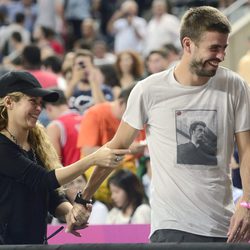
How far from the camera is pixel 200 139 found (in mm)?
6363

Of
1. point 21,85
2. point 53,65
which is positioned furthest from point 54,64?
point 21,85

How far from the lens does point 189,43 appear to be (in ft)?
21.0

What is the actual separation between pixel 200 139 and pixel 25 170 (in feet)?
3.17

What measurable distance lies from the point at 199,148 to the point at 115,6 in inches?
648

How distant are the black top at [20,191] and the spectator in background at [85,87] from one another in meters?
5.60

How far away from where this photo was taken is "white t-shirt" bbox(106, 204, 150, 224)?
9.72 m

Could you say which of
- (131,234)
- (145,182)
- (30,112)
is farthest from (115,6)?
(30,112)

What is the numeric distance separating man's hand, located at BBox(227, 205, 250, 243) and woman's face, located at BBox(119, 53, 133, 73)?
7.00 metres

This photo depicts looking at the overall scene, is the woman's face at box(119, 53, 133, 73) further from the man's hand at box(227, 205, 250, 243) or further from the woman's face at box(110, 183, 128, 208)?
the man's hand at box(227, 205, 250, 243)

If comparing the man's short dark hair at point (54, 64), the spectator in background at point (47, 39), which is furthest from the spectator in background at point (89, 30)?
the man's short dark hair at point (54, 64)

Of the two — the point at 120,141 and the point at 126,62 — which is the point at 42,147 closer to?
the point at 120,141

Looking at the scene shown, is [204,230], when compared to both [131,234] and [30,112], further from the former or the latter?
[131,234]

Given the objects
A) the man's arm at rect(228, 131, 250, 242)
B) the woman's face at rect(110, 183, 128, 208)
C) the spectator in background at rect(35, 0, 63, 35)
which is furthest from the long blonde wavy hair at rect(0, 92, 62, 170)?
the spectator in background at rect(35, 0, 63, 35)

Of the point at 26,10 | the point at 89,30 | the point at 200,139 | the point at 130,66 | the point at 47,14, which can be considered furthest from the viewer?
the point at 26,10
